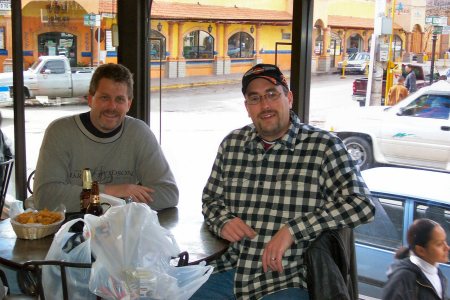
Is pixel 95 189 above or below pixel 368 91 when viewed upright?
below

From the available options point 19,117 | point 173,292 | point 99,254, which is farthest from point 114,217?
point 19,117

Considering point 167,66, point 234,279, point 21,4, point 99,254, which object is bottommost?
point 234,279

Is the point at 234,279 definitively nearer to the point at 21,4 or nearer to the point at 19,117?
the point at 19,117

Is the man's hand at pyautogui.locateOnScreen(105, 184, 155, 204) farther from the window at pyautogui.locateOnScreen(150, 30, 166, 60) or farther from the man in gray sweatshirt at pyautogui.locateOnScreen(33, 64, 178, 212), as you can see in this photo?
the window at pyautogui.locateOnScreen(150, 30, 166, 60)

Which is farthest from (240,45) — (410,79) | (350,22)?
(410,79)

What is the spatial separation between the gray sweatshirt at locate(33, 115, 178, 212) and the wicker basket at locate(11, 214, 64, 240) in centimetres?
33

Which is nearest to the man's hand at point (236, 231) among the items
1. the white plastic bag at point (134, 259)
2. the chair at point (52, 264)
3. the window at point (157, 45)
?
the white plastic bag at point (134, 259)

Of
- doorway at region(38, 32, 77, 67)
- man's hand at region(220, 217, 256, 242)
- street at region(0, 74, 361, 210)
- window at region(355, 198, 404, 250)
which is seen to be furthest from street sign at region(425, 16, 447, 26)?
doorway at region(38, 32, 77, 67)

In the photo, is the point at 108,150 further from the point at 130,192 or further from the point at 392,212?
the point at 392,212

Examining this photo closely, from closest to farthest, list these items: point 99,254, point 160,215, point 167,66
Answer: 1. point 99,254
2. point 160,215
3. point 167,66

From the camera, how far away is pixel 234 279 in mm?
Answer: 2291

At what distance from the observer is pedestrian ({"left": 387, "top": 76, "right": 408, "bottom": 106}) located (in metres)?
2.82

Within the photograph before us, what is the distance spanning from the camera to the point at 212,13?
345 centimetres

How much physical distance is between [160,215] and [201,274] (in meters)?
0.65
